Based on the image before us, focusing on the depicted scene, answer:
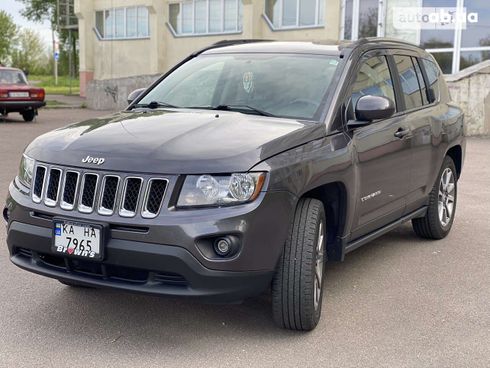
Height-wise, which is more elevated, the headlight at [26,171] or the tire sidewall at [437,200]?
the headlight at [26,171]

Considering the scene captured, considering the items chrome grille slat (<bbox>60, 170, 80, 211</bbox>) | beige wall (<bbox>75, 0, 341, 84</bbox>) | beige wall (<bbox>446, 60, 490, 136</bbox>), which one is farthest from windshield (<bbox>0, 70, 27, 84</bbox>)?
chrome grille slat (<bbox>60, 170, 80, 211</bbox>)

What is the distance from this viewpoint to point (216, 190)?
358cm

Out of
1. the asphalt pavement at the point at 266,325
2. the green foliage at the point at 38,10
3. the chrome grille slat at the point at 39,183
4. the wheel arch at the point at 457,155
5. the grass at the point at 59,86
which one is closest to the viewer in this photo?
the asphalt pavement at the point at 266,325

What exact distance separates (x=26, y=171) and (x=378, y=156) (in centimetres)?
242

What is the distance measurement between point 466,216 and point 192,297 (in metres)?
4.91

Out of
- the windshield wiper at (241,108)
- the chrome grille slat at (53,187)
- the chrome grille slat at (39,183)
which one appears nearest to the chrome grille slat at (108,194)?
the chrome grille slat at (53,187)

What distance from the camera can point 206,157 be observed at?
3613 millimetres

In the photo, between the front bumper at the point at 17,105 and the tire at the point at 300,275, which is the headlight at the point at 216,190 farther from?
the front bumper at the point at 17,105

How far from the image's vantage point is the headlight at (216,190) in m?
3.57

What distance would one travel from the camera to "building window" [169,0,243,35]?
2716 cm

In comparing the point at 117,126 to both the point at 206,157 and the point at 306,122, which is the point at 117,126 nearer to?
the point at 206,157

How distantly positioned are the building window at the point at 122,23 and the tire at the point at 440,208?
84.7 ft

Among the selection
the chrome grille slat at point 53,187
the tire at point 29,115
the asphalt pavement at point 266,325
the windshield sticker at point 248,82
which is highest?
the windshield sticker at point 248,82

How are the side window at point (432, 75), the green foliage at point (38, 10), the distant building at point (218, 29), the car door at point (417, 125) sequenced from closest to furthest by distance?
the car door at point (417, 125) → the side window at point (432, 75) → the distant building at point (218, 29) → the green foliage at point (38, 10)
